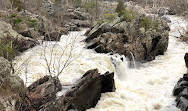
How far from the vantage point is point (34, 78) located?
926 cm

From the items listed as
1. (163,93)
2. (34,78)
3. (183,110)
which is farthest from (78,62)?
(183,110)

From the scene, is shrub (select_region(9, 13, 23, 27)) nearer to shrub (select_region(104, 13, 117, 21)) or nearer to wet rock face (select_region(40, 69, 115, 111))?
shrub (select_region(104, 13, 117, 21))

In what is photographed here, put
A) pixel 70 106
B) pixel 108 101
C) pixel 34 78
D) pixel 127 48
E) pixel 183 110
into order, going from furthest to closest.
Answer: pixel 127 48, pixel 34 78, pixel 108 101, pixel 183 110, pixel 70 106

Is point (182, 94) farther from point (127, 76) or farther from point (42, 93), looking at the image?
point (42, 93)

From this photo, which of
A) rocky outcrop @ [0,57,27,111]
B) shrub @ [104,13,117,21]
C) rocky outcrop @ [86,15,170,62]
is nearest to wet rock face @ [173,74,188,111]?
rocky outcrop @ [86,15,170,62]

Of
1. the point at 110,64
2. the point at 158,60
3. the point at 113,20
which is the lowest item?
the point at 158,60

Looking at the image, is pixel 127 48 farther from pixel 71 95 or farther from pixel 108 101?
pixel 71 95

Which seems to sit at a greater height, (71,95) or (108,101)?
(71,95)

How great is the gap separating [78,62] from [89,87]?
4.14m

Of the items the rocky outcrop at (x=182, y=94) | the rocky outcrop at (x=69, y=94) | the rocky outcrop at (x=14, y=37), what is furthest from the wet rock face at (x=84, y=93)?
the rocky outcrop at (x=14, y=37)

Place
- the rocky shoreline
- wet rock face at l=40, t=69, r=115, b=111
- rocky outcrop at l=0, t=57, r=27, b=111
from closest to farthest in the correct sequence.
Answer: rocky outcrop at l=0, t=57, r=27, b=111
the rocky shoreline
wet rock face at l=40, t=69, r=115, b=111

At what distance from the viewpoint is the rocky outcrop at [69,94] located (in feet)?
20.2

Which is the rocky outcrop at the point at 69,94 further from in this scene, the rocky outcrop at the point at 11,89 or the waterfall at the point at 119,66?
the waterfall at the point at 119,66

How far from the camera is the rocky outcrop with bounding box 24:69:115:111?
6150mm
